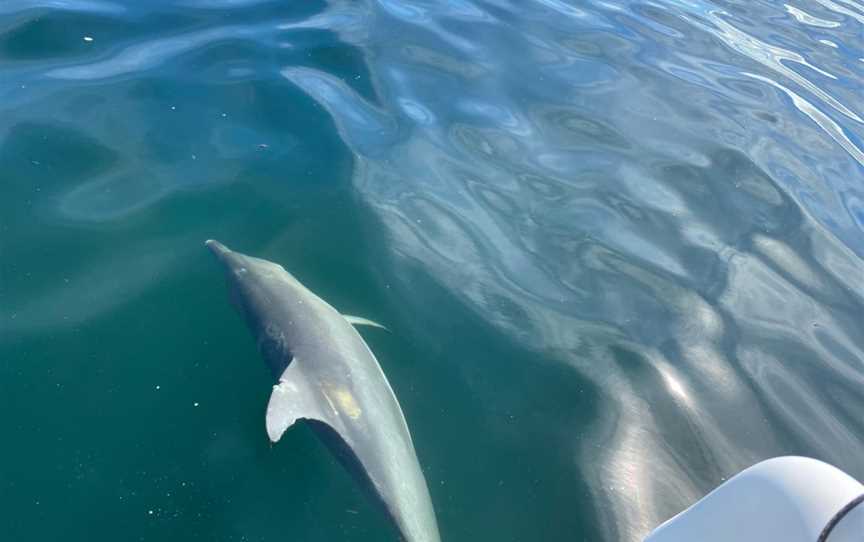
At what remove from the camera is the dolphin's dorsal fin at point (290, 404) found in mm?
4375

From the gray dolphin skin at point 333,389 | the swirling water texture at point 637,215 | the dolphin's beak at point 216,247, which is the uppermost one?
the swirling water texture at point 637,215

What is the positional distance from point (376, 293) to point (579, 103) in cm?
475

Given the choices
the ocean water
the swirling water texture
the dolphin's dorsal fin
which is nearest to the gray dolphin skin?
the dolphin's dorsal fin

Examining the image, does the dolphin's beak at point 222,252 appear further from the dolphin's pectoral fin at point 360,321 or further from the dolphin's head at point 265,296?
the dolphin's pectoral fin at point 360,321

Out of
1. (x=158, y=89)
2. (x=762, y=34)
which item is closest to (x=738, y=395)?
(x=158, y=89)

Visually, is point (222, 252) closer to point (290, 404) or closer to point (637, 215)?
point (290, 404)

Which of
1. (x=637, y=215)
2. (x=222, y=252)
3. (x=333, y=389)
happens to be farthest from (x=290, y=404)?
(x=637, y=215)

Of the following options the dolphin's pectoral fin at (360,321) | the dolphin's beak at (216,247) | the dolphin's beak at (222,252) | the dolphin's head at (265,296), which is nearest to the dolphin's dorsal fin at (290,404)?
the dolphin's head at (265,296)

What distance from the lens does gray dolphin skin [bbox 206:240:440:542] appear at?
4.39m

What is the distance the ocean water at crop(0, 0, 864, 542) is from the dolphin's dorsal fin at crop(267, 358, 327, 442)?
17.4 inches

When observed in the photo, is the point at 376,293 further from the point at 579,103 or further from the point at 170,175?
the point at 579,103

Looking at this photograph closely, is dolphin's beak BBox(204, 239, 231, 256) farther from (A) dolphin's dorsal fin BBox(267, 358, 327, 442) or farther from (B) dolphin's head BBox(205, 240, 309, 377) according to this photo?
(A) dolphin's dorsal fin BBox(267, 358, 327, 442)

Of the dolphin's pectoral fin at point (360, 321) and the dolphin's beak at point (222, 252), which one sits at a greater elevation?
the dolphin's pectoral fin at point (360, 321)

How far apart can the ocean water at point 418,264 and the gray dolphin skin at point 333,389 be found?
26cm
